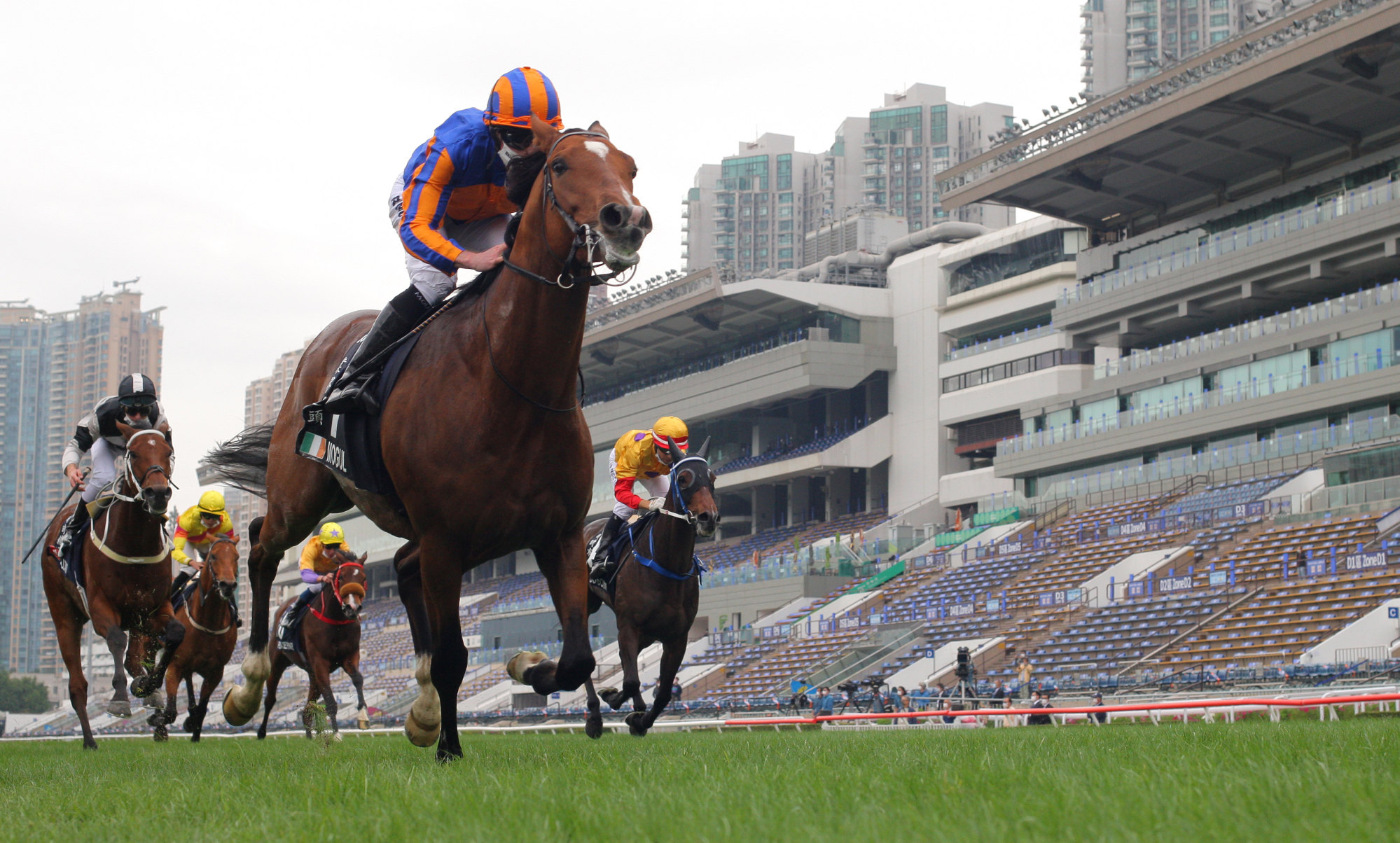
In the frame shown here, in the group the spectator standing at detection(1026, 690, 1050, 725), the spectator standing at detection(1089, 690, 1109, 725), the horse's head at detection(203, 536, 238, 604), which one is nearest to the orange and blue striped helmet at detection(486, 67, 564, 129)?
the horse's head at detection(203, 536, 238, 604)

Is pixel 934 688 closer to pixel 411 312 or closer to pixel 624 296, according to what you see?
pixel 411 312

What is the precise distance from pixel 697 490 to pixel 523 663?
4329mm

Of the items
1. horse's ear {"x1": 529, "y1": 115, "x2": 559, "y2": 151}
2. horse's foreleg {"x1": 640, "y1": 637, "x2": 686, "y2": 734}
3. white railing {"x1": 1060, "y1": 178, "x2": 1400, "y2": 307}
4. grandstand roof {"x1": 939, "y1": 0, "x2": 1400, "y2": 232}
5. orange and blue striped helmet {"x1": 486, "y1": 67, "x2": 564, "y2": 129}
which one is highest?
grandstand roof {"x1": 939, "y1": 0, "x2": 1400, "y2": 232}

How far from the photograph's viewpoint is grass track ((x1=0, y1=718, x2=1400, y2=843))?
9.45ft

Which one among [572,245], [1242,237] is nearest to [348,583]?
[572,245]

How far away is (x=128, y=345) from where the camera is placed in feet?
436

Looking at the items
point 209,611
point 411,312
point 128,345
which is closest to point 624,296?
point 209,611

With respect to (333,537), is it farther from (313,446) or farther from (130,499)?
(313,446)

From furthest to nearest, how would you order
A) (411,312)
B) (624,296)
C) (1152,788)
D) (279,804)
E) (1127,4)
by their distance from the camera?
(1127,4) < (624,296) < (411,312) < (279,804) < (1152,788)

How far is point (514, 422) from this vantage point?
20.1ft

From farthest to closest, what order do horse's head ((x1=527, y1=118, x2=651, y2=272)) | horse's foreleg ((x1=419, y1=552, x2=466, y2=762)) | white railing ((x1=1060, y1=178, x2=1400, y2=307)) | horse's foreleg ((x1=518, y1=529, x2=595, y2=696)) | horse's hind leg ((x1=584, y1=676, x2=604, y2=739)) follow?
white railing ((x1=1060, y1=178, x2=1400, y2=307)) → horse's hind leg ((x1=584, y1=676, x2=604, y2=739)) → horse's foreleg ((x1=518, y1=529, x2=595, y2=696)) → horse's foreleg ((x1=419, y1=552, x2=466, y2=762)) → horse's head ((x1=527, y1=118, x2=651, y2=272))

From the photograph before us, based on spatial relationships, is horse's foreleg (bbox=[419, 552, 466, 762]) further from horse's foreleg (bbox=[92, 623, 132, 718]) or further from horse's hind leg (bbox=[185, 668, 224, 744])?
horse's hind leg (bbox=[185, 668, 224, 744])

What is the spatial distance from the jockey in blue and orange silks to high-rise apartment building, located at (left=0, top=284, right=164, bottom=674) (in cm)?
13546

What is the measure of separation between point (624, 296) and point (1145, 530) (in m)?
37.3
